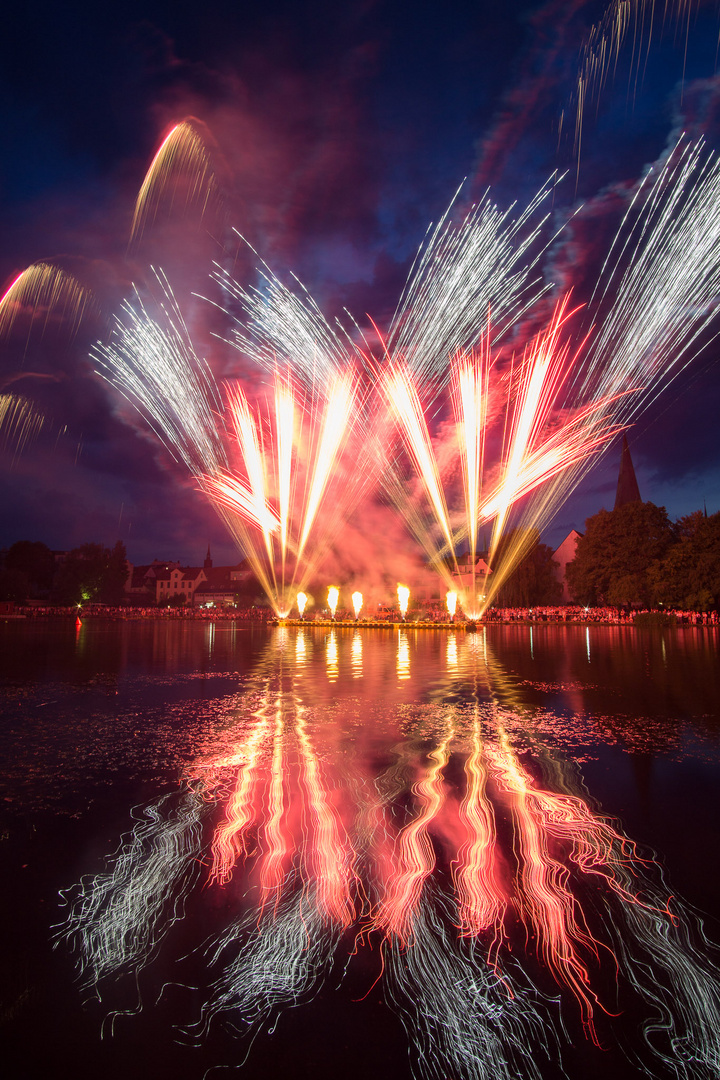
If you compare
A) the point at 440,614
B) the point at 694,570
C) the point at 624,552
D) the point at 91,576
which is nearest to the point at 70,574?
the point at 91,576

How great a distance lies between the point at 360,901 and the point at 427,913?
43cm

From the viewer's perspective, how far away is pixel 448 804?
5215 millimetres

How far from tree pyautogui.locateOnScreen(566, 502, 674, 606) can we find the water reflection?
45516 millimetres

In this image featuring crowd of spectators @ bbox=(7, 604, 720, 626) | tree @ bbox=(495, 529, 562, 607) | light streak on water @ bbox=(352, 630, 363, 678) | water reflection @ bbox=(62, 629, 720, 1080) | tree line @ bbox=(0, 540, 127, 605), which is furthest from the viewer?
tree line @ bbox=(0, 540, 127, 605)

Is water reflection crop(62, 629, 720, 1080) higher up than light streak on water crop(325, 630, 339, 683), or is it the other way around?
water reflection crop(62, 629, 720, 1080)

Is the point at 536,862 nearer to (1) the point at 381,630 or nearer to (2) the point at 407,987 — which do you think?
(2) the point at 407,987

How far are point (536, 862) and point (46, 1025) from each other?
10.1 ft

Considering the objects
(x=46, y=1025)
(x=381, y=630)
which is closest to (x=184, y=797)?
(x=46, y=1025)

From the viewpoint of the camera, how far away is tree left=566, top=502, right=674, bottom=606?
1860 inches

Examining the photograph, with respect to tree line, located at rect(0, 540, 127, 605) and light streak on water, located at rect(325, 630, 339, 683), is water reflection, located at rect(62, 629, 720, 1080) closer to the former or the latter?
light streak on water, located at rect(325, 630, 339, 683)

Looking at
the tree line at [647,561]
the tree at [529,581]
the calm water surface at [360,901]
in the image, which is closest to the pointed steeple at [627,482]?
the tree at [529,581]

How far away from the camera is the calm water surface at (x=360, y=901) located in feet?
8.08

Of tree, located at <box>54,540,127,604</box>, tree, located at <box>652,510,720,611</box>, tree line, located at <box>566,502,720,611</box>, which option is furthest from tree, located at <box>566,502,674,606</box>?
tree, located at <box>54,540,127,604</box>

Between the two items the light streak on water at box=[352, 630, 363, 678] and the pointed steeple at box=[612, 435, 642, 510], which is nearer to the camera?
the light streak on water at box=[352, 630, 363, 678]
